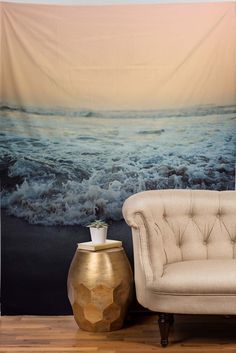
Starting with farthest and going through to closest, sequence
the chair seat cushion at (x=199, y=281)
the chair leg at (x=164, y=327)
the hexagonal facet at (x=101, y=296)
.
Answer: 1. the hexagonal facet at (x=101, y=296)
2. the chair leg at (x=164, y=327)
3. the chair seat cushion at (x=199, y=281)

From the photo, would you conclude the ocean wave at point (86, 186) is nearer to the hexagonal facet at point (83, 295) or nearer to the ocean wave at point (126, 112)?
the ocean wave at point (126, 112)

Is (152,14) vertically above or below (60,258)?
above

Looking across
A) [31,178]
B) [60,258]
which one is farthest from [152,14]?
[60,258]

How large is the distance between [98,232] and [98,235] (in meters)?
0.02

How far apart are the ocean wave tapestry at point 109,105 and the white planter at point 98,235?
1.16ft

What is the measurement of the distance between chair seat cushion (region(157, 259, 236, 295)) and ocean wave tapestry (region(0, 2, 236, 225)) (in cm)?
94

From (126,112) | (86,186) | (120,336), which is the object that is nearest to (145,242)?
(120,336)

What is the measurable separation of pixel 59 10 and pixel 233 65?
126 cm

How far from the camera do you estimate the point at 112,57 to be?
14.1ft

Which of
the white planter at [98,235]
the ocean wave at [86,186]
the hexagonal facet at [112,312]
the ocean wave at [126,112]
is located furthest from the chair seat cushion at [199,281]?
the ocean wave at [126,112]

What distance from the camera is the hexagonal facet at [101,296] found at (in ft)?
12.4

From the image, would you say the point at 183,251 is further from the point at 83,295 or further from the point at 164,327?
the point at 83,295

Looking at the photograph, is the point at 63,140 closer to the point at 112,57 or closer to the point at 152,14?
the point at 112,57

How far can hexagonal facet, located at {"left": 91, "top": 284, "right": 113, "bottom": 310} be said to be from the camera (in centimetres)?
378
